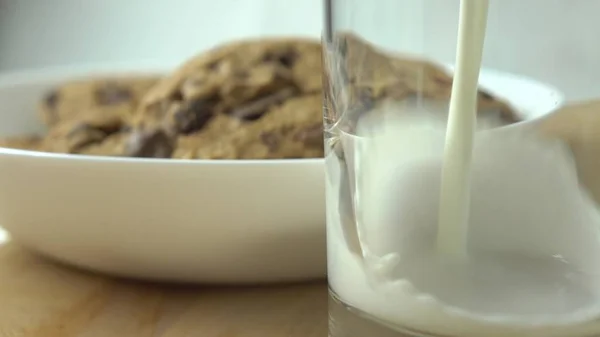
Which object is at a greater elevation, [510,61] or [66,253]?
[510,61]

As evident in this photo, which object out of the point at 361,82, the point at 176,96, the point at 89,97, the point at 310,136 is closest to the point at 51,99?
the point at 89,97

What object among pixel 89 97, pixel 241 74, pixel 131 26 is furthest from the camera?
pixel 131 26

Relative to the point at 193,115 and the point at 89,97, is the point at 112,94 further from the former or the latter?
the point at 193,115

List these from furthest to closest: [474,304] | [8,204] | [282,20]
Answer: [282,20]
[8,204]
[474,304]

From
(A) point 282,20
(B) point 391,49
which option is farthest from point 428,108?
(A) point 282,20

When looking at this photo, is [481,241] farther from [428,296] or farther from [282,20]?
[282,20]

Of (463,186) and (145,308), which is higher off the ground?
(463,186)

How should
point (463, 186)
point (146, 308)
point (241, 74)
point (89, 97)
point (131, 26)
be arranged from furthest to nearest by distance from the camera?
1. point (131, 26)
2. point (89, 97)
3. point (241, 74)
4. point (146, 308)
5. point (463, 186)

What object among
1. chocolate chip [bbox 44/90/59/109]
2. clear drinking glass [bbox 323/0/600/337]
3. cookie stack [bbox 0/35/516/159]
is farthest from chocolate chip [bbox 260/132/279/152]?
chocolate chip [bbox 44/90/59/109]
